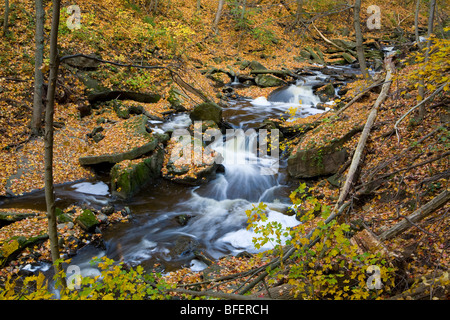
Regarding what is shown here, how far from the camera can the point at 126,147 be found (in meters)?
9.38

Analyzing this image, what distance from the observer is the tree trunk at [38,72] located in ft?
27.8

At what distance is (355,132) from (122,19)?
14826 mm

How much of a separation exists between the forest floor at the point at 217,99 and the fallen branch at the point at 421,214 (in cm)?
10

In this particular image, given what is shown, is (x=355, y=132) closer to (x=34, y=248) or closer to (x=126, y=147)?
(x=126, y=147)

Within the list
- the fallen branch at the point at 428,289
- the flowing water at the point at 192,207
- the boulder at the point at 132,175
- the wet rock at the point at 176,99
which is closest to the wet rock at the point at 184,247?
the flowing water at the point at 192,207

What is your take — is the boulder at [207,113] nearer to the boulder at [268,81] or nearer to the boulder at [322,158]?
the boulder at [322,158]

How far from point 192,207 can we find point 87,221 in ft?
10.1

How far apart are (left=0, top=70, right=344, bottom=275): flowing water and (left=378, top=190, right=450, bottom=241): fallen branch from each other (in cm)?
297

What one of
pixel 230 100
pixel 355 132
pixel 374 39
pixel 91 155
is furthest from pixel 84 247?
pixel 374 39

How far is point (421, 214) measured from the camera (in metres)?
3.84

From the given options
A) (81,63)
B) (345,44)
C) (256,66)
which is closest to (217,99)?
(256,66)

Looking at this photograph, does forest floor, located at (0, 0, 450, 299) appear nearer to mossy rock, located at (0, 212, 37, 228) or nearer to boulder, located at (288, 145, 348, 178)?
mossy rock, located at (0, 212, 37, 228)

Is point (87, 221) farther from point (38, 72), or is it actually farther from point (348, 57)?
point (348, 57)
